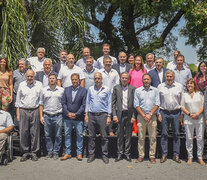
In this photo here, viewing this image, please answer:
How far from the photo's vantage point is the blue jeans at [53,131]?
19.5 ft

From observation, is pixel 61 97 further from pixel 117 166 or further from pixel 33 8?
pixel 33 8

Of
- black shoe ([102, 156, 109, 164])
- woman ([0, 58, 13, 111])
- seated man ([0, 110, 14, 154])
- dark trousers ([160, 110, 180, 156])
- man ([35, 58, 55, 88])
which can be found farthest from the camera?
man ([35, 58, 55, 88])

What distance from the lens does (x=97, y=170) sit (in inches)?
206

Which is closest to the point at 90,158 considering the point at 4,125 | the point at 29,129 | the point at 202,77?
the point at 29,129

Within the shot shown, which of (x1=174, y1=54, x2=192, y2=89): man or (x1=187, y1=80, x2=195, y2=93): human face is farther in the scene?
(x1=174, y1=54, x2=192, y2=89): man

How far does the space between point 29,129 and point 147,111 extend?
2.39 metres

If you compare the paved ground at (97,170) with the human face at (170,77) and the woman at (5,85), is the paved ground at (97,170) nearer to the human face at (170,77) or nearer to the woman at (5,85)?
the woman at (5,85)

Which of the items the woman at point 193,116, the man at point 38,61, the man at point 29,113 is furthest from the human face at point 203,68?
the man at point 38,61

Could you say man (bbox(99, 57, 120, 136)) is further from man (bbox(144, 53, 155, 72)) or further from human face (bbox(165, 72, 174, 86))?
human face (bbox(165, 72, 174, 86))

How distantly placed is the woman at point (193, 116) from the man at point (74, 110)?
2.00 metres

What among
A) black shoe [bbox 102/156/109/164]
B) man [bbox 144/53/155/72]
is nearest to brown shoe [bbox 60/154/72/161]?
black shoe [bbox 102/156/109/164]

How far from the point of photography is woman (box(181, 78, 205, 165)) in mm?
5738

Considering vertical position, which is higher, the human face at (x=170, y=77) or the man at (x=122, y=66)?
the man at (x=122, y=66)

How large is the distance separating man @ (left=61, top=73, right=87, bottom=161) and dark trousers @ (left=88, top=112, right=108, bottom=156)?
0.20 metres
